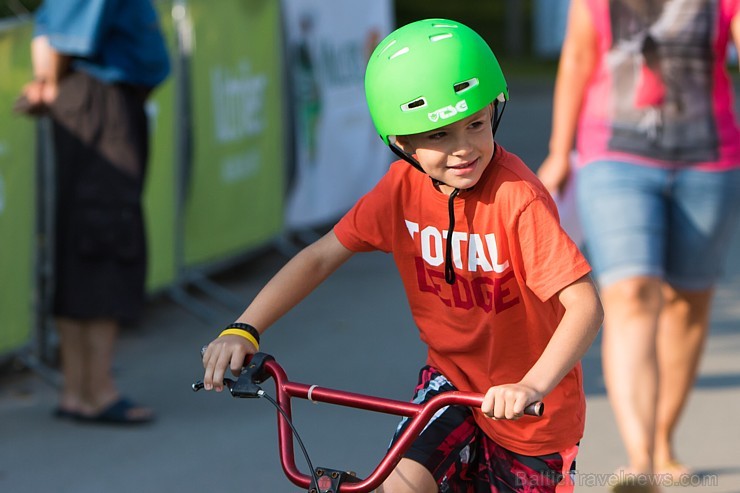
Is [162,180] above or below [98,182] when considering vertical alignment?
below

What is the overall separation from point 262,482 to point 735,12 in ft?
8.32

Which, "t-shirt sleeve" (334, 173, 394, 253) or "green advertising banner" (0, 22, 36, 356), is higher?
"t-shirt sleeve" (334, 173, 394, 253)

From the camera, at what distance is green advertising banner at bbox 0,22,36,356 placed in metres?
6.41

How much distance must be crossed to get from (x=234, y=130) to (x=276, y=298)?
5103mm

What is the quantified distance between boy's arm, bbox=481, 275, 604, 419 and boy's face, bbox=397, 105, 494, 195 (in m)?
0.36

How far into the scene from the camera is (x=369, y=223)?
352 cm

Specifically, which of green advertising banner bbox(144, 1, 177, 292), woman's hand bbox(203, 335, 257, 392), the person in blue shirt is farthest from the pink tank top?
green advertising banner bbox(144, 1, 177, 292)

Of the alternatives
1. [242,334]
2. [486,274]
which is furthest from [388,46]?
[242,334]

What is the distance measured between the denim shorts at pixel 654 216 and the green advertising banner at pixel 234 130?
343cm

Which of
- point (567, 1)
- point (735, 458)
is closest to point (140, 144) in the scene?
point (735, 458)

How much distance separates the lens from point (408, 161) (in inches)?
133

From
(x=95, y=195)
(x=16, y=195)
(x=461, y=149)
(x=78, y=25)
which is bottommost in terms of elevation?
(x=16, y=195)

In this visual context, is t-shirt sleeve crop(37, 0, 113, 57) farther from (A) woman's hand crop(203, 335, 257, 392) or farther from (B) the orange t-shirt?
(A) woman's hand crop(203, 335, 257, 392)

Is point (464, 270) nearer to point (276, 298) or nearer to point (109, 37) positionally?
point (276, 298)
